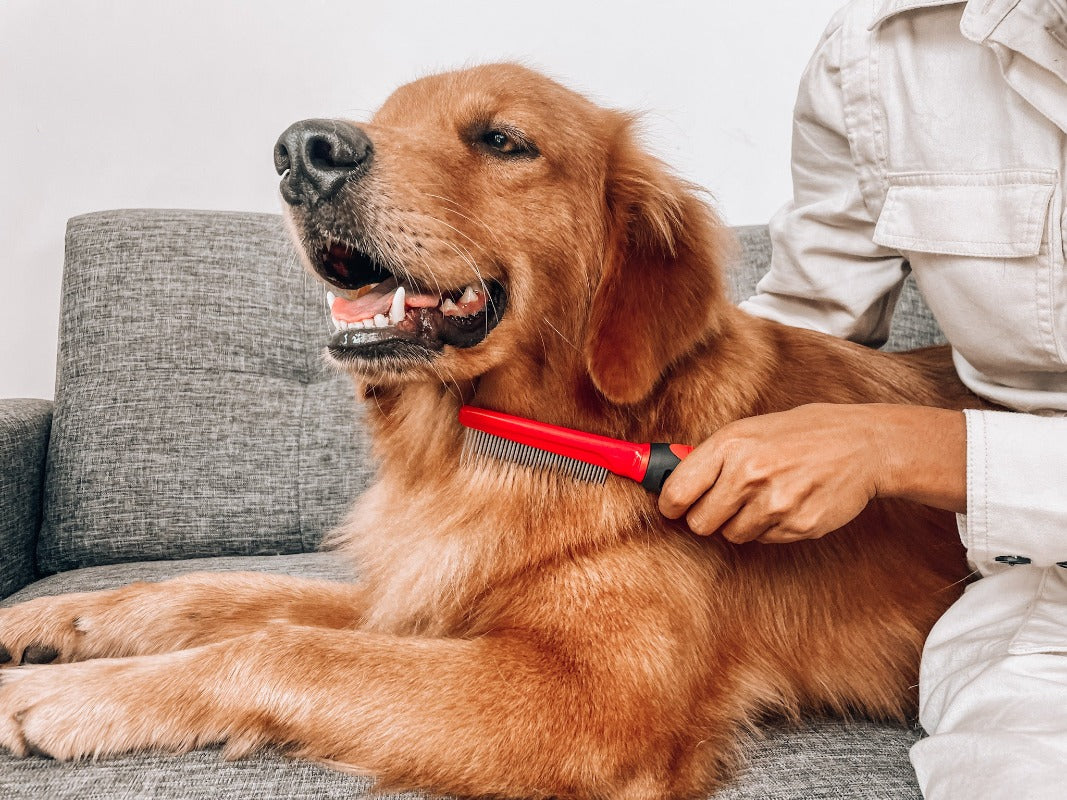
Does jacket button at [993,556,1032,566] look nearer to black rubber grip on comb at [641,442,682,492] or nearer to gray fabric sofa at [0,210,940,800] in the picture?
black rubber grip on comb at [641,442,682,492]

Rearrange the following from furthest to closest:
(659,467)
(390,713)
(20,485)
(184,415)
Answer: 1. (184,415)
2. (20,485)
3. (659,467)
4. (390,713)

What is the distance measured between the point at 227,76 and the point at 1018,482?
8.49 feet

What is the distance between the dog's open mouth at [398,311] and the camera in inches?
51.8

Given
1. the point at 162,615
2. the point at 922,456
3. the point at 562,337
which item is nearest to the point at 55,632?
the point at 162,615

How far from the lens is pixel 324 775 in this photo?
118cm

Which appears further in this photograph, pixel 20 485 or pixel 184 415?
pixel 184 415

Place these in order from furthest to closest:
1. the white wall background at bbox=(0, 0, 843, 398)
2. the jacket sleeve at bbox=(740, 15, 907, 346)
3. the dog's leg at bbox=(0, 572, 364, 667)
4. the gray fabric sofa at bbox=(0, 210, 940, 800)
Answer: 1. the white wall background at bbox=(0, 0, 843, 398)
2. the gray fabric sofa at bbox=(0, 210, 940, 800)
3. the jacket sleeve at bbox=(740, 15, 907, 346)
4. the dog's leg at bbox=(0, 572, 364, 667)

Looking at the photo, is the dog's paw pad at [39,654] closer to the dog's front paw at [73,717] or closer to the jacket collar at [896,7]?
the dog's front paw at [73,717]

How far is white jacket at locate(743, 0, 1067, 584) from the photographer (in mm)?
1230

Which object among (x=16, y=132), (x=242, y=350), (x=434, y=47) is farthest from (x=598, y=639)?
(x=16, y=132)

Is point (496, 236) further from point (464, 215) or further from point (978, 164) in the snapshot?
point (978, 164)

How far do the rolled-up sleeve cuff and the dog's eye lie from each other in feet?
2.67

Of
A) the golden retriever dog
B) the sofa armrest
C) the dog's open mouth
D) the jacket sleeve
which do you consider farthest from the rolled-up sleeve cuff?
the sofa armrest

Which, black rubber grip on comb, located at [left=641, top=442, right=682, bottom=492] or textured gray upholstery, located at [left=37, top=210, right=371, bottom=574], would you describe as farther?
textured gray upholstery, located at [left=37, top=210, right=371, bottom=574]
